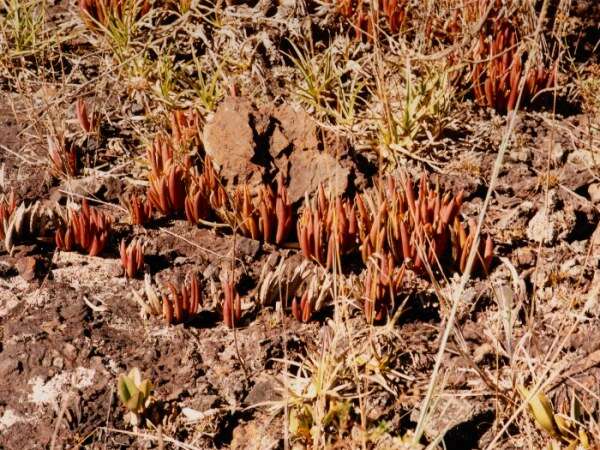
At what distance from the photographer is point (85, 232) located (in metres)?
4.13

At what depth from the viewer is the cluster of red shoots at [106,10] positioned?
5.31 metres

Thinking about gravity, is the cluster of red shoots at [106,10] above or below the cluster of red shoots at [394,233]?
above

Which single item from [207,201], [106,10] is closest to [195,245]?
[207,201]

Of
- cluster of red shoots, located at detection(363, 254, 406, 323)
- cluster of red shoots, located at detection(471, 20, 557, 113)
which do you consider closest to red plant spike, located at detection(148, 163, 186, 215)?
cluster of red shoots, located at detection(363, 254, 406, 323)

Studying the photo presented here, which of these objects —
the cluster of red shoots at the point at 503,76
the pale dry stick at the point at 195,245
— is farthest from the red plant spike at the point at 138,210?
the cluster of red shoots at the point at 503,76

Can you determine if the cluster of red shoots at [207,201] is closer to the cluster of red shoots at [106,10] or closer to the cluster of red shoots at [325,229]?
the cluster of red shoots at [325,229]

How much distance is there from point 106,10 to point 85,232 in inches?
78.3

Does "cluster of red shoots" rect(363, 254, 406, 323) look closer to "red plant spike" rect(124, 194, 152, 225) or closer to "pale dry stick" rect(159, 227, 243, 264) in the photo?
"pale dry stick" rect(159, 227, 243, 264)

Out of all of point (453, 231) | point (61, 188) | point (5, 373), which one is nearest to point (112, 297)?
point (5, 373)

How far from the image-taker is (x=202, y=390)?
3551mm

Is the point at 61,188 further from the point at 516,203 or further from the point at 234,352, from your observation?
the point at 516,203

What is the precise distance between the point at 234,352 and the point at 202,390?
11.6 inches

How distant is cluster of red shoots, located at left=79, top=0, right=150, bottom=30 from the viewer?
5.31 m

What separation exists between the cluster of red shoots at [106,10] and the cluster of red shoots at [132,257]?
1999mm
